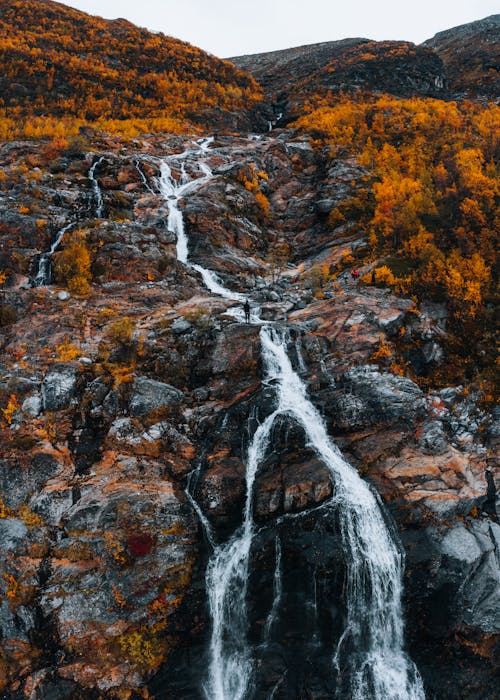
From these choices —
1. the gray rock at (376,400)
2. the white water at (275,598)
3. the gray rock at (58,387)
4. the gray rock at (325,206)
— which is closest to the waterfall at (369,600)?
the gray rock at (376,400)

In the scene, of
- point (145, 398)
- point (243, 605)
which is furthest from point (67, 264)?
point (243, 605)

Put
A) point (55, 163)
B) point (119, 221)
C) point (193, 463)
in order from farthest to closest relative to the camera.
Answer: point (55, 163) → point (119, 221) → point (193, 463)

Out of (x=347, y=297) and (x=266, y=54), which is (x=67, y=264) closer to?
(x=347, y=297)

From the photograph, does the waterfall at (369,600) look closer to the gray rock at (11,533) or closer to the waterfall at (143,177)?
the gray rock at (11,533)

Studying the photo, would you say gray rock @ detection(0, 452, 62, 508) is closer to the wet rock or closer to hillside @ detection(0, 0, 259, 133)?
the wet rock

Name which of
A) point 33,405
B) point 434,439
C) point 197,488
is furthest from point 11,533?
point 434,439

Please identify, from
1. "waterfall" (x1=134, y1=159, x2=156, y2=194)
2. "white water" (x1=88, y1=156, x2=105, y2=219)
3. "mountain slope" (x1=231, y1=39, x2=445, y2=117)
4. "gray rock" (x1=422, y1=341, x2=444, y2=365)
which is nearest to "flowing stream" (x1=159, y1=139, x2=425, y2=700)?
"gray rock" (x1=422, y1=341, x2=444, y2=365)
